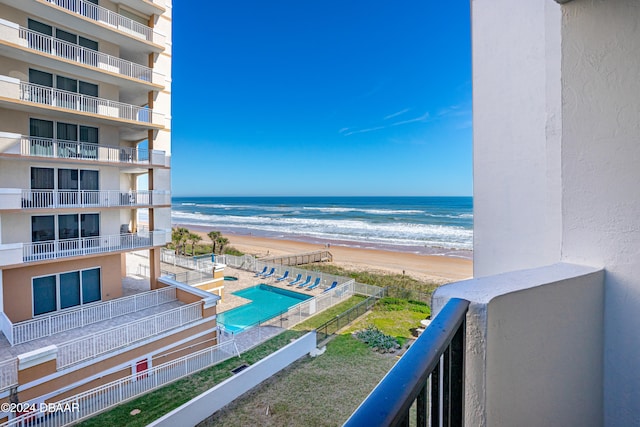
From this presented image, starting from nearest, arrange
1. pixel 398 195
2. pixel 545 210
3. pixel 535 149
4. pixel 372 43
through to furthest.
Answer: pixel 545 210 < pixel 535 149 < pixel 372 43 < pixel 398 195

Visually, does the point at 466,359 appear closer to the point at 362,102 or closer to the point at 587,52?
the point at 587,52

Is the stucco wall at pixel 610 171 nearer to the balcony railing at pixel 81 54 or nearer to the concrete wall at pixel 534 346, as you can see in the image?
the concrete wall at pixel 534 346

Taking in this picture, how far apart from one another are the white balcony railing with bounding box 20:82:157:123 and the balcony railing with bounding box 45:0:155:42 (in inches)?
86.3

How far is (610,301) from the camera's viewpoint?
1.54 m

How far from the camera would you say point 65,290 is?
9.15m

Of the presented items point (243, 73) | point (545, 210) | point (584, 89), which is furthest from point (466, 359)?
point (243, 73)

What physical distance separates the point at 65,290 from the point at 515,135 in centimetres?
1114

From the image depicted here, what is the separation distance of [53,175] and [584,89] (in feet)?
37.9

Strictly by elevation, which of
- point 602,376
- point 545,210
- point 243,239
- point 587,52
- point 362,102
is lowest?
point 243,239

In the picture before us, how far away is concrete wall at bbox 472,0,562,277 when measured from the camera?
259cm

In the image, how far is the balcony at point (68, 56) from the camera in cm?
782

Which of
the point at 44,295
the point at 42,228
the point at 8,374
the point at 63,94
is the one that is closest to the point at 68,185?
the point at 42,228

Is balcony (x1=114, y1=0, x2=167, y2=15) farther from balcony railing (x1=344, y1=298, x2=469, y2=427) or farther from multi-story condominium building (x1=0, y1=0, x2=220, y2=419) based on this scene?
balcony railing (x1=344, y1=298, x2=469, y2=427)

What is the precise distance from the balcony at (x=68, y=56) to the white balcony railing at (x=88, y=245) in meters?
4.68
